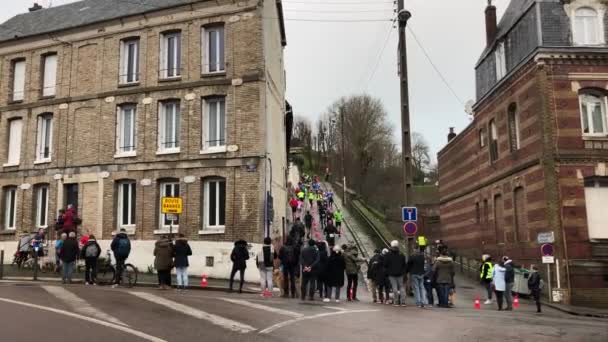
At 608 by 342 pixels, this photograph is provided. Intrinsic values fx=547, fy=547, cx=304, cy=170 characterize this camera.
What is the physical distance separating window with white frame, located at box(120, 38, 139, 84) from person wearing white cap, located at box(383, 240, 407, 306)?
13652 mm

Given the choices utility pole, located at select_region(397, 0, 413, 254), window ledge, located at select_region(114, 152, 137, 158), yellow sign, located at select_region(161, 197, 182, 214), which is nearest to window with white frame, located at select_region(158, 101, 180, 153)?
window ledge, located at select_region(114, 152, 137, 158)

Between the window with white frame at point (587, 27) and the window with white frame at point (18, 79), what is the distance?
2374cm

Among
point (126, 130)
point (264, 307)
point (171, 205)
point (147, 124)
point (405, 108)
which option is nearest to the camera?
point (264, 307)

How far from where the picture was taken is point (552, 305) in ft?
62.8

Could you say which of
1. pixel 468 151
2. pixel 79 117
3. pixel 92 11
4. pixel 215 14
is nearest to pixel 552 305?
pixel 468 151

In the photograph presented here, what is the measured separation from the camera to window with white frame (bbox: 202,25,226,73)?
21859 mm

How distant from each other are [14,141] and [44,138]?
5.71 ft

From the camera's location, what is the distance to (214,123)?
2170 cm

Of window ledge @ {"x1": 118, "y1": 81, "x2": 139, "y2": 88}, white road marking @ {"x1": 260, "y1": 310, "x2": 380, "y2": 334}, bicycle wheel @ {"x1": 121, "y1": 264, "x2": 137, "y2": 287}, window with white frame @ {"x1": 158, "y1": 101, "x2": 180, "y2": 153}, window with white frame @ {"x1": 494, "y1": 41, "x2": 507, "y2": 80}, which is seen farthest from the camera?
window with white frame @ {"x1": 494, "y1": 41, "x2": 507, "y2": 80}

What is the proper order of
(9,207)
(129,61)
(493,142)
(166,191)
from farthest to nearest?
(493,142), (9,207), (129,61), (166,191)

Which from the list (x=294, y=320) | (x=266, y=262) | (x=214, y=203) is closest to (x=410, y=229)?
(x=266, y=262)

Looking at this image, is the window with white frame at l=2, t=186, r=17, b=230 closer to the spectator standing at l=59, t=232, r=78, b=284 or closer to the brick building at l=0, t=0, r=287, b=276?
the brick building at l=0, t=0, r=287, b=276

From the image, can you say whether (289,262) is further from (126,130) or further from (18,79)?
(18,79)

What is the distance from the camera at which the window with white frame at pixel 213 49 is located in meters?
21.9
